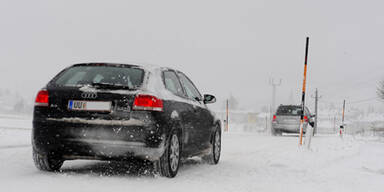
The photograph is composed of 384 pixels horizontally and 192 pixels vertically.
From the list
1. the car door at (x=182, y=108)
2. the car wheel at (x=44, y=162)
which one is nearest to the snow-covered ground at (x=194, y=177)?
the car wheel at (x=44, y=162)

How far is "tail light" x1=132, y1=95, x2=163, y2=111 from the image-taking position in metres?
5.67

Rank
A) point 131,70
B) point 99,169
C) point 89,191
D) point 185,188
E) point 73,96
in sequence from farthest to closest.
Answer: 1. point 99,169
2. point 131,70
3. point 73,96
4. point 185,188
5. point 89,191

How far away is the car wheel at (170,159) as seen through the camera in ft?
19.5

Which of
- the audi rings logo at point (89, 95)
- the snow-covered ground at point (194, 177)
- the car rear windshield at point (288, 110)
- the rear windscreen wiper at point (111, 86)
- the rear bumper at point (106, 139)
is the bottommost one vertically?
the snow-covered ground at point (194, 177)

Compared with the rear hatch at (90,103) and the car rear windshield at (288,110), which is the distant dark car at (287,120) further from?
the rear hatch at (90,103)

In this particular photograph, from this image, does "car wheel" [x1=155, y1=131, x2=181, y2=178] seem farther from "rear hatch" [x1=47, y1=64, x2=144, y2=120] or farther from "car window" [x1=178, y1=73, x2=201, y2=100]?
"car window" [x1=178, y1=73, x2=201, y2=100]

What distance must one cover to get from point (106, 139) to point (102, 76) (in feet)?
3.28

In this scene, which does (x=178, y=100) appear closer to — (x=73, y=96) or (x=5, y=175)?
(x=73, y=96)

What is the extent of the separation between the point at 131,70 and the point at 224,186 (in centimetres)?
194

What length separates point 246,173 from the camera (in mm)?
7109

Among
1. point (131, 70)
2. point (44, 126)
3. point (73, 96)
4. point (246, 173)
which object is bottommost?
point (246, 173)

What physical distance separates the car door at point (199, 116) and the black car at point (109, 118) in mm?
810

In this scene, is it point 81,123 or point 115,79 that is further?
point 115,79

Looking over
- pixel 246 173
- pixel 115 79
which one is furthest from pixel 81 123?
pixel 246 173
